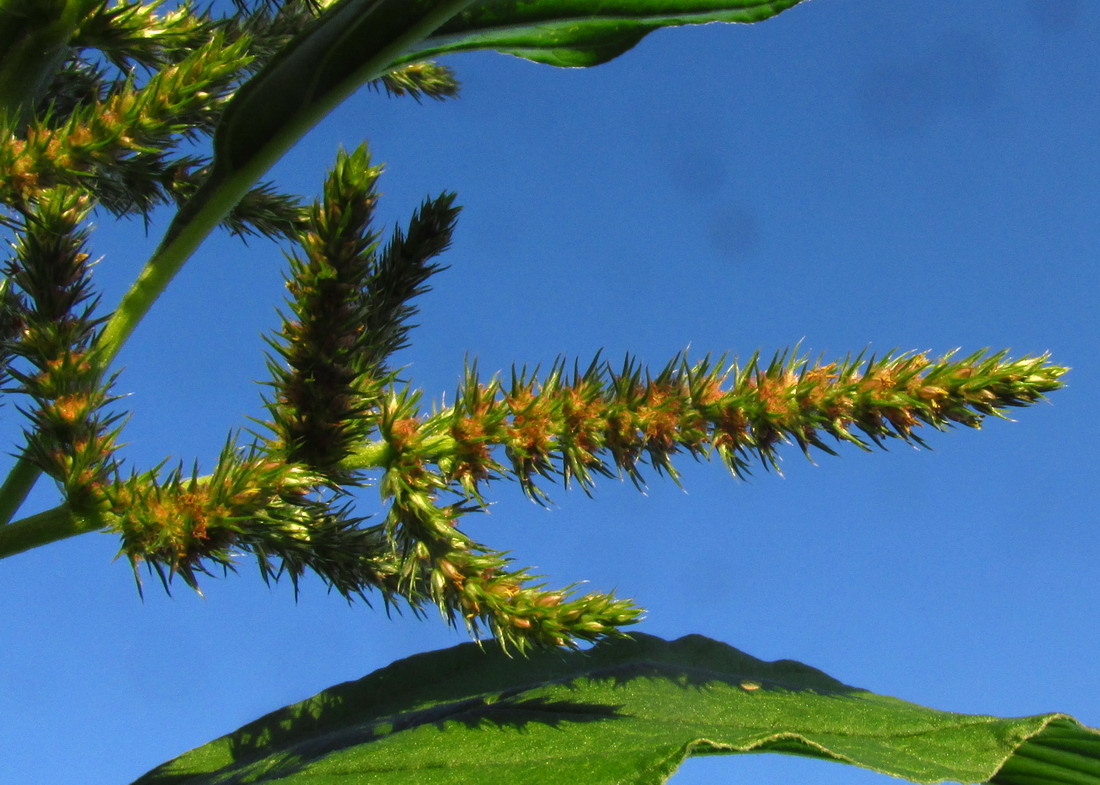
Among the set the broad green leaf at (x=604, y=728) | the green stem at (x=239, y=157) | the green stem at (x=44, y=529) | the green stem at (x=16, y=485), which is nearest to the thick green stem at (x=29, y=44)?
the green stem at (x=239, y=157)

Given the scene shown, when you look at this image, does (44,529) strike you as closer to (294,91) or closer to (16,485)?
(16,485)

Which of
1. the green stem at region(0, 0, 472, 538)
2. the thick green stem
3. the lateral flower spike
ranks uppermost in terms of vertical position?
the thick green stem

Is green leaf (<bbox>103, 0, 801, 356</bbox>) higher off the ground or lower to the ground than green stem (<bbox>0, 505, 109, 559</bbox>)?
higher

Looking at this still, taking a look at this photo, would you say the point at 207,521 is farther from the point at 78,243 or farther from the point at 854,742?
the point at 854,742

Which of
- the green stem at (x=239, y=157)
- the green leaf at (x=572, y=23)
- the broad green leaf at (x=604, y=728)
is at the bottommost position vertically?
the broad green leaf at (x=604, y=728)

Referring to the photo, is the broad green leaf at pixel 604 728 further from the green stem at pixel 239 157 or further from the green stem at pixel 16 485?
the green stem at pixel 239 157

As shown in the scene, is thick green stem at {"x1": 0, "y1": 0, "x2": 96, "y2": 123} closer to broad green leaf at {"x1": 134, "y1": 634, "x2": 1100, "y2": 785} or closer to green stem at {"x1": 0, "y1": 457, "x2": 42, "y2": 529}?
green stem at {"x1": 0, "y1": 457, "x2": 42, "y2": 529}

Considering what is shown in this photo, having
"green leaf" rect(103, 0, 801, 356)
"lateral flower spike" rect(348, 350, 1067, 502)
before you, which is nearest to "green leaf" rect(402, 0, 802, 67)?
"green leaf" rect(103, 0, 801, 356)
